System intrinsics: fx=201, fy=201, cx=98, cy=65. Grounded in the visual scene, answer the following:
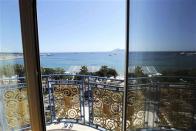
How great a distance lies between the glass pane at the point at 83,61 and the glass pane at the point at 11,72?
290 millimetres

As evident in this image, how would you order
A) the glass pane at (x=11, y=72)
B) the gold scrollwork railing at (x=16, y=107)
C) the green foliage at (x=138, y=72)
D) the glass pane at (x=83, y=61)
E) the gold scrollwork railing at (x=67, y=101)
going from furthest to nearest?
1. the gold scrollwork railing at (x=67, y=101)
2. the glass pane at (x=83, y=61)
3. the gold scrollwork railing at (x=16, y=107)
4. the glass pane at (x=11, y=72)
5. the green foliage at (x=138, y=72)

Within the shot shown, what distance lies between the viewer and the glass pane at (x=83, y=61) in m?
3.50

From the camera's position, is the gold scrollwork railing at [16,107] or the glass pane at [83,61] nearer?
the gold scrollwork railing at [16,107]

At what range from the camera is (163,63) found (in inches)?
69.9

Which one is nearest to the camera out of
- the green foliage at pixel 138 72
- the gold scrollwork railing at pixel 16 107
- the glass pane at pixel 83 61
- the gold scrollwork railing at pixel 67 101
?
the green foliage at pixel 138 72

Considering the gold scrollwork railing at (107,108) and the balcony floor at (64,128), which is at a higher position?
the gold scrollwork railing at (107,108)

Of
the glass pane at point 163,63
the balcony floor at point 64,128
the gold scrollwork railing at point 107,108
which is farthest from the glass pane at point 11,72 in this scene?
the gold scrollwork railing at point 107,108

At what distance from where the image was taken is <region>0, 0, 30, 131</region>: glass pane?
6.54 feet

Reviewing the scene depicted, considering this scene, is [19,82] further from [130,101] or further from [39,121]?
[130,101]

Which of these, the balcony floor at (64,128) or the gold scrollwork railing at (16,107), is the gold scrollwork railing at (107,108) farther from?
the gold scrollwork railing at (16,107)

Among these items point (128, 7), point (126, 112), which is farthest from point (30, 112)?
point (128, 7)

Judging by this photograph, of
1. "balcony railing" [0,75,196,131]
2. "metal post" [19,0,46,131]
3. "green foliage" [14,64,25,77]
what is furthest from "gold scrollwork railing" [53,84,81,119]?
"green foliage" [14,64,25,77]

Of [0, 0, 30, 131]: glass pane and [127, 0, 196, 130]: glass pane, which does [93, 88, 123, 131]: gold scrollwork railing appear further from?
[0, 0, 30, 131]: glass pane

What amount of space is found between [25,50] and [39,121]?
803 millimetres
